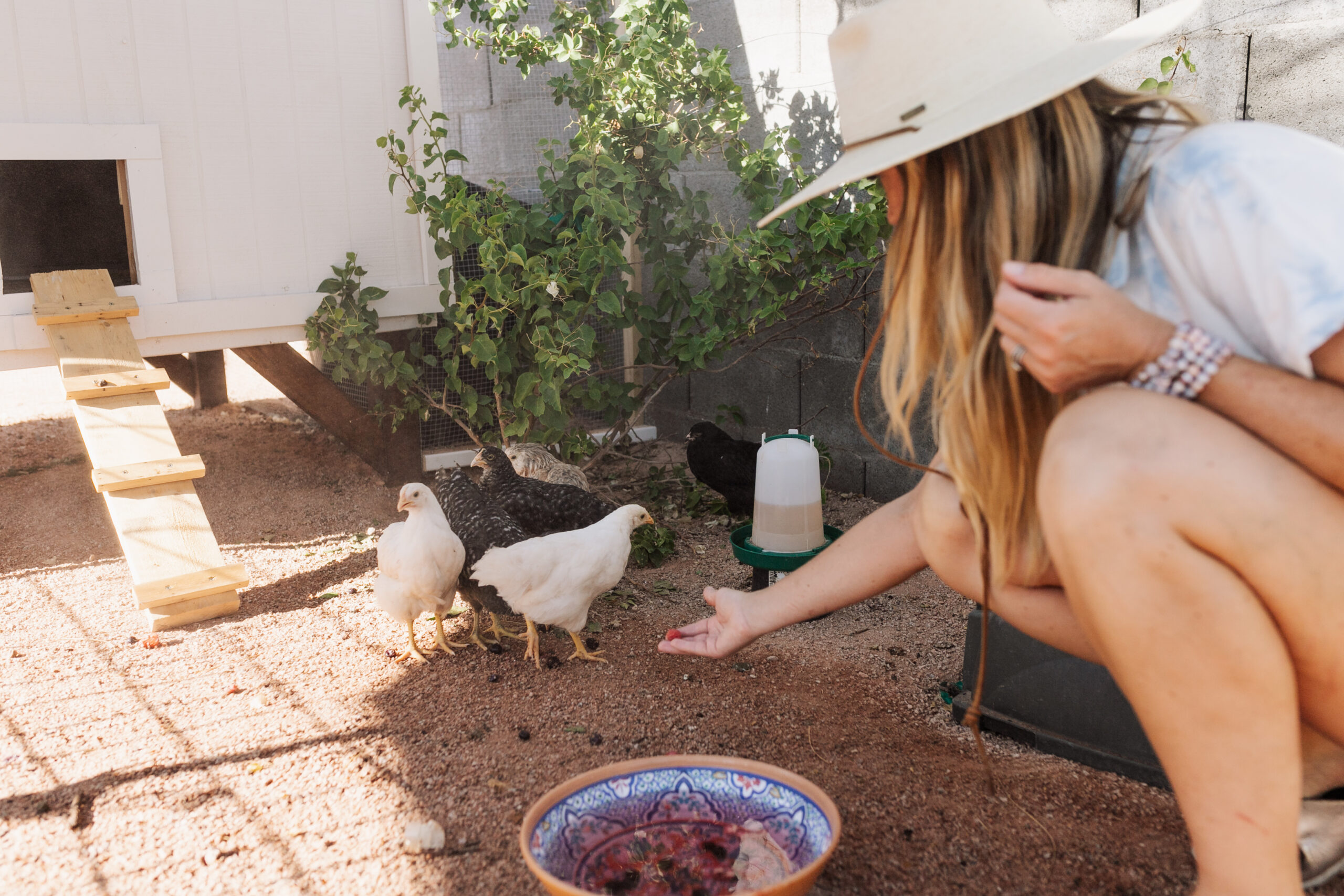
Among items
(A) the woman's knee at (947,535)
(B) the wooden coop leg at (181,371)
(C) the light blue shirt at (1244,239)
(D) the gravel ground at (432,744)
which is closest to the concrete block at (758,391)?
(D) the gravel ground at (432,744)

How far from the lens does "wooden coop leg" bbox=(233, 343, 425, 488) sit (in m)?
3.46

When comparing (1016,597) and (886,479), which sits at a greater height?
(1016,597)

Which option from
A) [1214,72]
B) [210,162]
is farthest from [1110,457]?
[210,162]

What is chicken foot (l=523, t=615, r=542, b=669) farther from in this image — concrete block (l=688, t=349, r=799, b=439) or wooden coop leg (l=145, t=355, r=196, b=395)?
wooden coop leg (l=145, t=355, r=196, b=395)

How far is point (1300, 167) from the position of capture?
0.95 m

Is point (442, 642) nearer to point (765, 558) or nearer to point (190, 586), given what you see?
point (190, 586)

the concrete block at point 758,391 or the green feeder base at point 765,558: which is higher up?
the concrete block at point 758,391

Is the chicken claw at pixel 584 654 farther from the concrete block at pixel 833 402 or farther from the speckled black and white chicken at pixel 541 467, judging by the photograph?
the concrete block at pixel 833 402

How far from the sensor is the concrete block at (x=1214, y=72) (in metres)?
2.32

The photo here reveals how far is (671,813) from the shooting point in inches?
56.1

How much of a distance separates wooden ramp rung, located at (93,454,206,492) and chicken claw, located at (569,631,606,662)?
3.73 feet

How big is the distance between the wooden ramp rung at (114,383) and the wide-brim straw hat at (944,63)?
7.27ft

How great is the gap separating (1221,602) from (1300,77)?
1785 mm

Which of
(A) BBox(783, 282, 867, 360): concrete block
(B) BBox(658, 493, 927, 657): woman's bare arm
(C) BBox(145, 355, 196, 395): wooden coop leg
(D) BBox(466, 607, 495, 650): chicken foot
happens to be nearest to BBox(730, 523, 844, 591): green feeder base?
(D) BBox(466, 607, 495, 650): chicken foot
